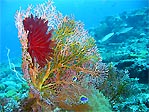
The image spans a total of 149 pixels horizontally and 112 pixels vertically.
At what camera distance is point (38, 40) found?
3.53 meters

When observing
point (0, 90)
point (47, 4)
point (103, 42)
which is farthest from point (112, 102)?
point (103, 42)

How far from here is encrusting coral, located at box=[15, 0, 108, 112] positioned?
3.56 m

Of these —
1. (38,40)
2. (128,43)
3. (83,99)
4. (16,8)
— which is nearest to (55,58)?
(38,40)

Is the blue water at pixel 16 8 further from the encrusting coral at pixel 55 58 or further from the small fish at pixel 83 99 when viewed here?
the small fish at pixel 83 99

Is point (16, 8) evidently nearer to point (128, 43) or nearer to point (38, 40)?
point (128, 43)

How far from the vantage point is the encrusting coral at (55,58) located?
356 centimetres

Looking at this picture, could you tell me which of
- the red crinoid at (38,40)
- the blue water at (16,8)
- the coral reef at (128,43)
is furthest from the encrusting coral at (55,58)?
the blue water at (16,8)

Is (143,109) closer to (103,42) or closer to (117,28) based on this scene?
(103,42)

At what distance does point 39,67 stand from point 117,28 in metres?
11.3

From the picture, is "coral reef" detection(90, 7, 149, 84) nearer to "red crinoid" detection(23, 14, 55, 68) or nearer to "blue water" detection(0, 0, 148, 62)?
"blue water" detection(0, 0, 148, 62)

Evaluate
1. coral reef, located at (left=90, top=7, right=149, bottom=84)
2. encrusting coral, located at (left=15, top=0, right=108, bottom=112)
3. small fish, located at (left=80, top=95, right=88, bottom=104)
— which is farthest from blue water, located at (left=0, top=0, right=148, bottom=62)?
small fish, located at (left=80, top=95, right=88, bottom=104)

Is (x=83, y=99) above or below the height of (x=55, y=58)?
below

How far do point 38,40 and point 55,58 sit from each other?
0.36m

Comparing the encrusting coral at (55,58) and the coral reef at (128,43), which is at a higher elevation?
the coral reef at (128,43)
